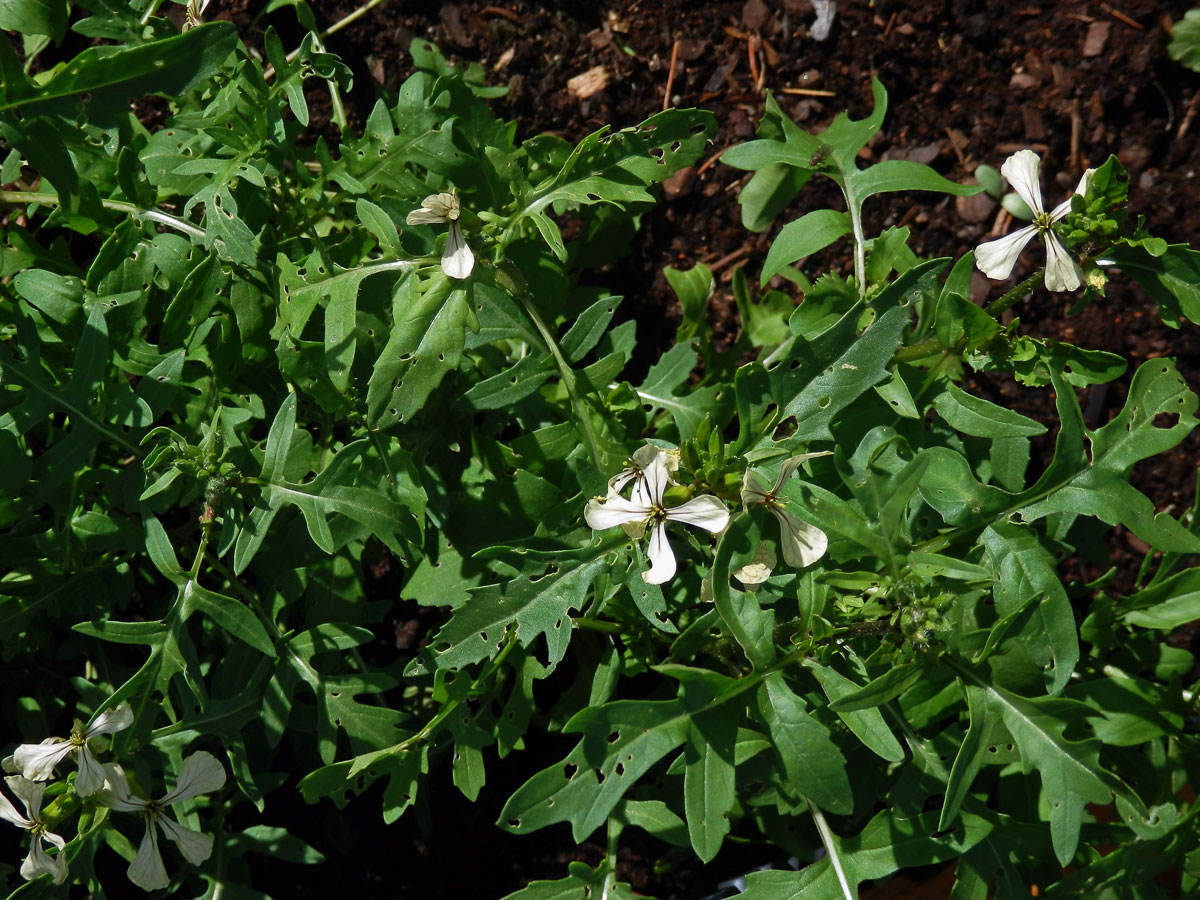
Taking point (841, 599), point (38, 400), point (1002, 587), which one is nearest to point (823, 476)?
point (841, 599)

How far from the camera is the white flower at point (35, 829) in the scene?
2.02 meters

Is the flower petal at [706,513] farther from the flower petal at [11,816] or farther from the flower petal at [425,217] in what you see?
the flower petal at [11,816]

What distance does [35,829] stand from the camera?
208 centimetres

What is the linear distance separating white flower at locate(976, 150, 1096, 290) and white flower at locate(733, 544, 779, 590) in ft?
2.60

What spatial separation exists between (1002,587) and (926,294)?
2.18ft

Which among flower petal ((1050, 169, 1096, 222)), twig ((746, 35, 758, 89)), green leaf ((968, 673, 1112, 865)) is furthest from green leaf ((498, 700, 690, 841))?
twig ((746, 35, 758, 89))

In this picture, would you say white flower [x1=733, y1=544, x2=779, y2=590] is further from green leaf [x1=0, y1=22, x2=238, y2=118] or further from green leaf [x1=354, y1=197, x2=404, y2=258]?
green leaf [x1=0, y1=22, x2=238, y2=118]

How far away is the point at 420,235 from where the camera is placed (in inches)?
89.1

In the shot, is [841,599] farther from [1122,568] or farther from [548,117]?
[548,117]

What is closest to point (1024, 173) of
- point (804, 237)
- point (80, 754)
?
point (804, 237)

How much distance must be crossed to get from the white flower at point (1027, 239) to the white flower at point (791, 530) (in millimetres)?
646

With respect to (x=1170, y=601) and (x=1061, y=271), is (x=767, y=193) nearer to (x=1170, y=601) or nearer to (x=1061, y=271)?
(x=1061, y=271)

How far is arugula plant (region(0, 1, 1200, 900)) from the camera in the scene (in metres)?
1.97

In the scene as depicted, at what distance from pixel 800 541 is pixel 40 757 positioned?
1607 mm
